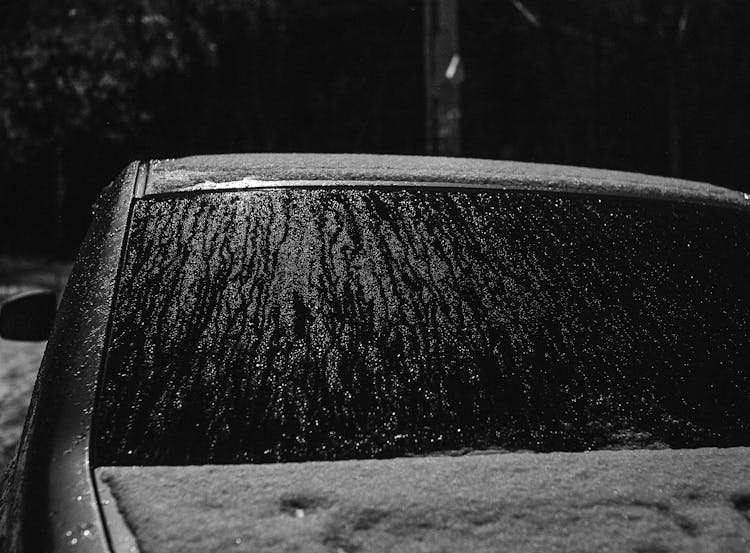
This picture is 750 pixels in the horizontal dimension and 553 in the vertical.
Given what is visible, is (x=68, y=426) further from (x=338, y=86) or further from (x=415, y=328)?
(x=338, y=86)

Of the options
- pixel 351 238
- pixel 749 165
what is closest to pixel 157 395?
pixel 351 238

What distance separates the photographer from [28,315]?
2281 millimetres

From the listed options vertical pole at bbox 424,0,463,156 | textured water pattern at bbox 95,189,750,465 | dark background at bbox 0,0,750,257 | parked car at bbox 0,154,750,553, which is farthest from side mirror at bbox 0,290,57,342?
dark background at bbox 0,0,750,257

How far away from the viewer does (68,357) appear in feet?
4.92

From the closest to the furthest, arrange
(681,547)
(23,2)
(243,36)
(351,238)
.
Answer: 1. (681,547)
2. (351,238)
3. (23,2)
4. (243,36)

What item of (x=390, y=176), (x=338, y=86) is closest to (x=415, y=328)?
(x=390, y=176)

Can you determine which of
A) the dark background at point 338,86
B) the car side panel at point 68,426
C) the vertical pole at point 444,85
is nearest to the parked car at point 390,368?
the car side panel at point 68,426

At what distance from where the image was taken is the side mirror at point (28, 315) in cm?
228

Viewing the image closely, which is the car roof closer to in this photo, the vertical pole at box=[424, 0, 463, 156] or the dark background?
the vertical pole at box=[424, 0, 463, 156]

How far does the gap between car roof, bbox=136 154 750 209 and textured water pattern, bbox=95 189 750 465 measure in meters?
0.05

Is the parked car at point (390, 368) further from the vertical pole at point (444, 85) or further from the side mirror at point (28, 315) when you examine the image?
the vertical pole at point (444, 85)

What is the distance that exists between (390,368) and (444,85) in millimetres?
6632

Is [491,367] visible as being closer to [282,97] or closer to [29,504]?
[29,504]

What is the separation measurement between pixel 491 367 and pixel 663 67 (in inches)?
679
